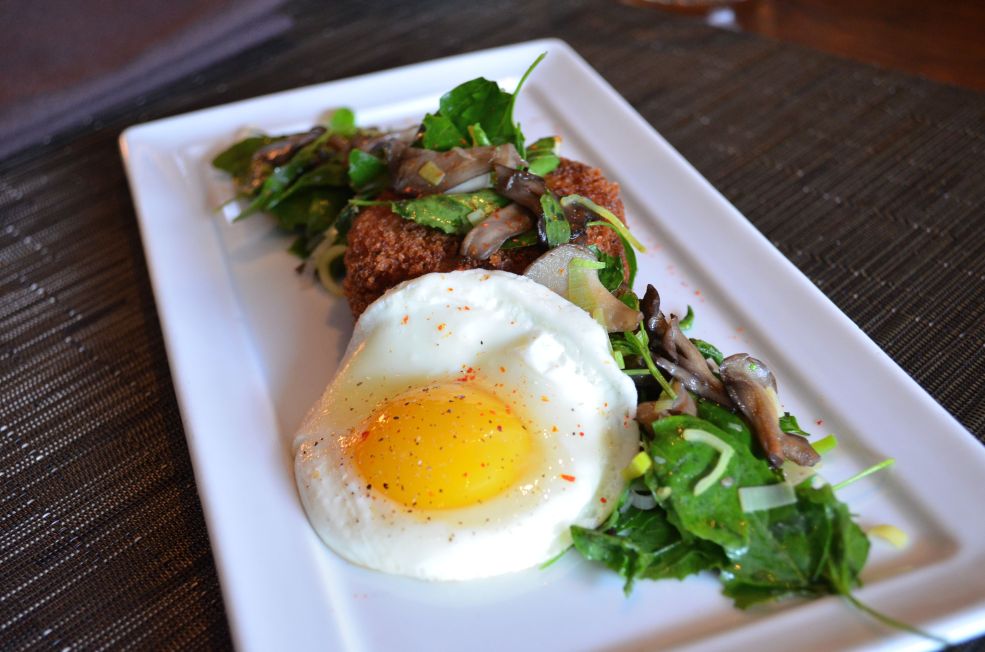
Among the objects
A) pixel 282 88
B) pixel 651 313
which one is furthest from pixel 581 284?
pixel 282 88

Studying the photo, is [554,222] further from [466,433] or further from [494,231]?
[466,433]

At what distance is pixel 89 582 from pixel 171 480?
0.41 metres

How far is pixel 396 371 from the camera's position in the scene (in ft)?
8.80

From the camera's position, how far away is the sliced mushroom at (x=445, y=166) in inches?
127

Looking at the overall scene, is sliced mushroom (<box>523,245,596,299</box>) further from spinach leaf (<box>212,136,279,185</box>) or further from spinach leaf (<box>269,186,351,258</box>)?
spinach leaf (<box>212,136,279,185</box>)

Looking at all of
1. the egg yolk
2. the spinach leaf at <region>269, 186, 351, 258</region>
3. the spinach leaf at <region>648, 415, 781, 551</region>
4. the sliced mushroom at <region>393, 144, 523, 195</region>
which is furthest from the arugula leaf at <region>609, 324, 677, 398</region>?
the spinach leaf at <region>269, 186, 351, 258</region>

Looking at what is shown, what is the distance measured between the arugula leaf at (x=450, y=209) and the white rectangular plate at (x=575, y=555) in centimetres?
55

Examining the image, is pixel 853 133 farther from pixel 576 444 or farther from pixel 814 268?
pixel 576 444

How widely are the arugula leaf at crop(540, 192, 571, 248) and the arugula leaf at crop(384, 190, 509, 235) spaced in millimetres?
191

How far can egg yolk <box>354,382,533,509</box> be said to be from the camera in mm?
2352

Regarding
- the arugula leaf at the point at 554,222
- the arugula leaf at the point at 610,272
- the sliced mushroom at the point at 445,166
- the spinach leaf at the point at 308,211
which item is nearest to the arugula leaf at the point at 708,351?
the arugula leaf at the point at 610,272

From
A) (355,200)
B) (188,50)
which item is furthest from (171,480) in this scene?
(188,50)

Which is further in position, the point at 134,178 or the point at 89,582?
the point at 134,178

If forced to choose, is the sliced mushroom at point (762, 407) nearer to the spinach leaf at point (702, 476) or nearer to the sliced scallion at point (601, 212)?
the spinach leaf at point (702, 476)
